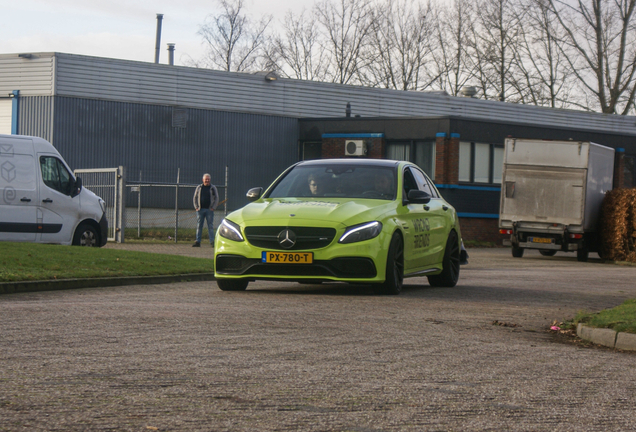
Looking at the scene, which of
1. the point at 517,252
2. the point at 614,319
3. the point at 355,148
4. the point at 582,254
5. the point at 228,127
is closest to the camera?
the point at 614,319

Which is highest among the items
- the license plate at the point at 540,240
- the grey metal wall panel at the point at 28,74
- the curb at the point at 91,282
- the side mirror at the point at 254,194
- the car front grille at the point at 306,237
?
the grey metal wall panel at the point at 28,74

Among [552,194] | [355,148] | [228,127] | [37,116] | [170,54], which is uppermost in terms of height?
[170,54]

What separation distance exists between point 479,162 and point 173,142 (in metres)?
11.2

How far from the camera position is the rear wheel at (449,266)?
528 inches

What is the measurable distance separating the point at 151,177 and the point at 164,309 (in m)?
24.6

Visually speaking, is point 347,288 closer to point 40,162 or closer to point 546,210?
point 40,162

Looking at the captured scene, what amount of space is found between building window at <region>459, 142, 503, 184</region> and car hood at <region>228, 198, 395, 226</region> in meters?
22.3

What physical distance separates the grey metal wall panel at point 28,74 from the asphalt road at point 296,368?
22117 millimetres

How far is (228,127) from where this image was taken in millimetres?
35031

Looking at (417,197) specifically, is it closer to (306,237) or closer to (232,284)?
(306,237)

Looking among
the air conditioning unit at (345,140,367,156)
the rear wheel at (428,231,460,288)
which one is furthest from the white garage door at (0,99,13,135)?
the rear wheel at (428,231,460,288)

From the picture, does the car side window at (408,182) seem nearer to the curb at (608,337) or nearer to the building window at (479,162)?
the curb at (608,337)

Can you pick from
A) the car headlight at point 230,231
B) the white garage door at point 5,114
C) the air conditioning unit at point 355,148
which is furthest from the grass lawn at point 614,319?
the white garage door at point 5,114

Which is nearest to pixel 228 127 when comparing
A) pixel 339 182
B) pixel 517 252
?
pixel 517 252
